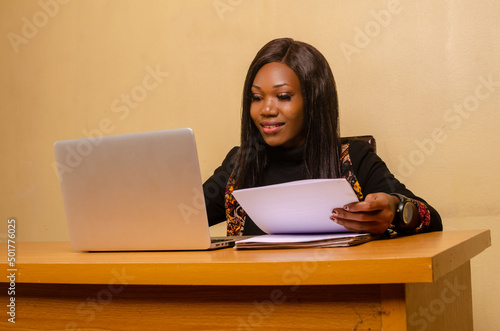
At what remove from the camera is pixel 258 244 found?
1.02 m

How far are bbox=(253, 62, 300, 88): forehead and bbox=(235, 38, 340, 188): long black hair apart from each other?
2cm

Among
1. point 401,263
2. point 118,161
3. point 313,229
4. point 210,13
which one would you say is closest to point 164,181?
point 118,161

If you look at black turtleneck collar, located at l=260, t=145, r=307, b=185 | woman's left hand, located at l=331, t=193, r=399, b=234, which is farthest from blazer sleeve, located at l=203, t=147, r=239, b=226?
woman's left hand, located at l=331, t=193, r=399, b=234

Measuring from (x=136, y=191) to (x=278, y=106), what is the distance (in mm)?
756

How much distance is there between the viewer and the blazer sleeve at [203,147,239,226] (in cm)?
182

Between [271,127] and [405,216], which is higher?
[271,127]

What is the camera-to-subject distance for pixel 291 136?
5.60 feet

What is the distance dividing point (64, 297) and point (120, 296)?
13cm

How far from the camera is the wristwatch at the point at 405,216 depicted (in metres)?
1.14

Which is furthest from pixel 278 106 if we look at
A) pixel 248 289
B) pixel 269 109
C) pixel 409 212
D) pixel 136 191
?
pixel 248 289

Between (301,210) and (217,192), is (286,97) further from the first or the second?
(301,210)

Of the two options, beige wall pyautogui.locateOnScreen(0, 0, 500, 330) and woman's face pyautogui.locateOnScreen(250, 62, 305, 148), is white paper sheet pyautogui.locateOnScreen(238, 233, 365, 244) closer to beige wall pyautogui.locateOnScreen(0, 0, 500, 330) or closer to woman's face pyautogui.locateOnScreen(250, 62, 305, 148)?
woman's face pyautogui.locateOnScreen(250, 62, 305, 148)

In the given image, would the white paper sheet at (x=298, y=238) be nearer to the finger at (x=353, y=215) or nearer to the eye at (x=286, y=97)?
the finger at (x=353, y=215)

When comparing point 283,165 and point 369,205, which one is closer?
point 369,205
